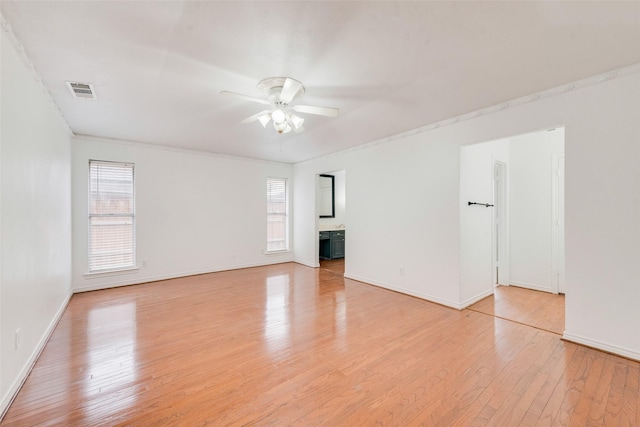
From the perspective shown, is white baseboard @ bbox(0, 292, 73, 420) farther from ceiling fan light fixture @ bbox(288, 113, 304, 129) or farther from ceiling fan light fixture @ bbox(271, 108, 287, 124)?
ceiling fan light fixture @ bbox(288, 113, 304, 129)

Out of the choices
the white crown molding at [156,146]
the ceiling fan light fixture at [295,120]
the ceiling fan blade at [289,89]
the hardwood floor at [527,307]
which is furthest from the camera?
the white crown molding at [156,146]

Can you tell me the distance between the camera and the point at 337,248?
7.29 meters

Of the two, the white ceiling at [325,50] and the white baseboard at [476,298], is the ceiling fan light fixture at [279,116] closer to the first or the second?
the white ceiling at [325,50]

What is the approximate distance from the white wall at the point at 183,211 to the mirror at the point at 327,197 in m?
1.50

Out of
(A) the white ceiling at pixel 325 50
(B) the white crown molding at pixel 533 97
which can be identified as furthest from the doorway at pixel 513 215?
(A) the white ceiling at pixel 325 50

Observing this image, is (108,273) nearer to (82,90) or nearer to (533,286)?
(82,90)

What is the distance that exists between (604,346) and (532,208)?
2521 mm

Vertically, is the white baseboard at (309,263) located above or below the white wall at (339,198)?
below

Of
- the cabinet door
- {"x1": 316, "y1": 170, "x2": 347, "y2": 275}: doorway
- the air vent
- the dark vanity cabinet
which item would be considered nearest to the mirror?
{"x1": 316, "y1": 170, "x2": 347, "y2": 275}: doorway

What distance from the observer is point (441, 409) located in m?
1.81

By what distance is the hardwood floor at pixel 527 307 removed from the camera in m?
3.18

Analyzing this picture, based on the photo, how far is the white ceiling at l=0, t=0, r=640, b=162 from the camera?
1678 millimetres

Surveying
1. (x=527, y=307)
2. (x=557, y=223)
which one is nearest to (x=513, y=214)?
(x=557, y=223)

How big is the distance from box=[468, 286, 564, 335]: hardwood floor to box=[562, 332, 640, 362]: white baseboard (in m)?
0.24
